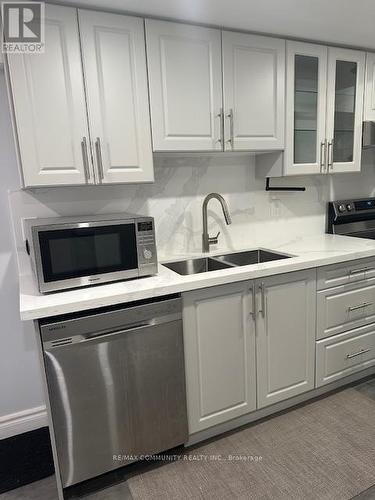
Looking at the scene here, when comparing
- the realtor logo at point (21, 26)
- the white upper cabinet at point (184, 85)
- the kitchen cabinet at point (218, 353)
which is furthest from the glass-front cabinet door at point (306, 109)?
the realtor logo at point (21, 26)

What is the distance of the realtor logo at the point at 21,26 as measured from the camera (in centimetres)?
150

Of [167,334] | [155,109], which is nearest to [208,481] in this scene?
[167,334]

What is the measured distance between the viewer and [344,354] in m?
2.27

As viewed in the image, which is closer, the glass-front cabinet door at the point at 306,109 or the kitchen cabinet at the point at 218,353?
the kitchen cabinet at the point at 218,353

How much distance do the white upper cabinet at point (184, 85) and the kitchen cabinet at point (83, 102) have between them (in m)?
0.07

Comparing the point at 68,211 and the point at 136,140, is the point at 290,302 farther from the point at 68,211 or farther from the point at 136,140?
the point at 68,211

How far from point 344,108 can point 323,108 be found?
0.75 ft

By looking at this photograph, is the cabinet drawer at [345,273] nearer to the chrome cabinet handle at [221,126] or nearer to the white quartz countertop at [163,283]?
the white quartz countertop at [163,283]

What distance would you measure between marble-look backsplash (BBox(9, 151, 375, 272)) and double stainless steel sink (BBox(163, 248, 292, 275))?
0.10 m

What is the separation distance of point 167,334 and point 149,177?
32.9 inches

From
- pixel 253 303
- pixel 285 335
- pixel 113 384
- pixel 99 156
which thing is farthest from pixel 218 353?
pixel 99 156

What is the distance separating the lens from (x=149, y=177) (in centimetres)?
185

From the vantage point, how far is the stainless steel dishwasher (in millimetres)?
1465

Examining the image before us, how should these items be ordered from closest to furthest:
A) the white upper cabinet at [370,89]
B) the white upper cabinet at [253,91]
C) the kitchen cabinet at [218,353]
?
1. the kitchen cabinet at [218,353]
2. the white upper cabinet at [253,91]
3. the white upper cabinet at [370,89]
